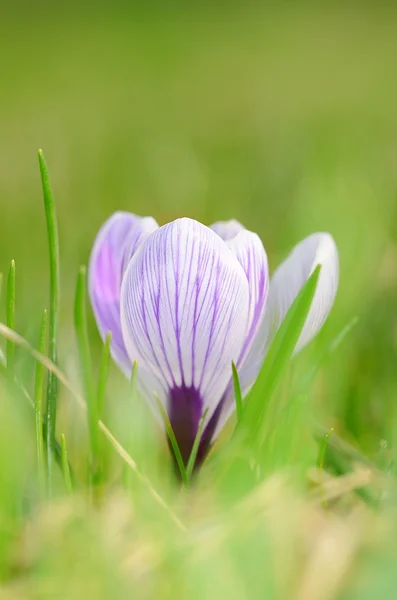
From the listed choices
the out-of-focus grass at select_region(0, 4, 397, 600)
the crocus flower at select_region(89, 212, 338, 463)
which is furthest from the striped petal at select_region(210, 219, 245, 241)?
the out-of-focus grass at select_region(0, 4, 397, 600)

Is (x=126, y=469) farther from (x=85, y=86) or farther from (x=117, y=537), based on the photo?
(x=85, y=86)

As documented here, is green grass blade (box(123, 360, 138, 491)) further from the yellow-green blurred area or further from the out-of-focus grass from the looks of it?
the yellow-green blurred area

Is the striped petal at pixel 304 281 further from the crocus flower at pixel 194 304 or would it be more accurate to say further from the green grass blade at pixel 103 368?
the green grass blade at pixel 103 368

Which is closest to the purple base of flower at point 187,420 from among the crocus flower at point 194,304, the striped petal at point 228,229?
the crocus flower at point 194,304

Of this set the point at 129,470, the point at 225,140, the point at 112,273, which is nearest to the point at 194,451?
the point at 129,470

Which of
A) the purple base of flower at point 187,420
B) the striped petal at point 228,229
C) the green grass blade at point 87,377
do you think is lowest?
the purple base of flower at point 187,420
